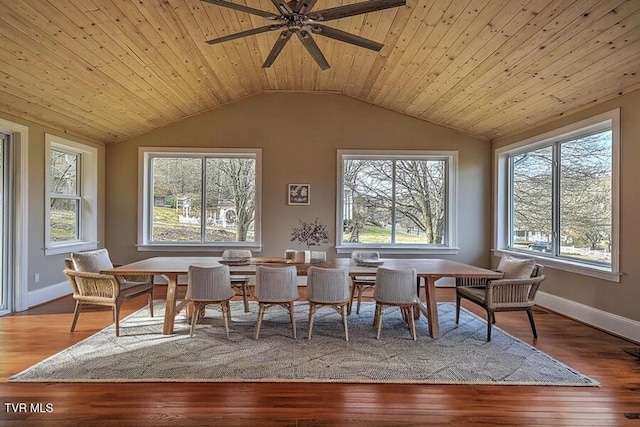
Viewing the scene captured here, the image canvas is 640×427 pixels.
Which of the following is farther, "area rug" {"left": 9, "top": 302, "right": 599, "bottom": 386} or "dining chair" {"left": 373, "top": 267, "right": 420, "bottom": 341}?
"dining chair" {"left": 373, "top": 267, "right": 420, "bottom": 341}

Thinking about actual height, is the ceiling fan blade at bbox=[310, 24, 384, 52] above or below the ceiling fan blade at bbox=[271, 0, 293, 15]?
below

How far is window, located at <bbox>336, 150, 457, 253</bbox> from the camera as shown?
20.7 ft

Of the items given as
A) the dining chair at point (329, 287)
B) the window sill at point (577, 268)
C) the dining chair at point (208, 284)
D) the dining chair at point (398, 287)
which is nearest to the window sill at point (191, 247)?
the dining chair at point (208, 284)

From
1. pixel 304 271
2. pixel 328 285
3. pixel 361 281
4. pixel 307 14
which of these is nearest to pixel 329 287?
pixel 328 285

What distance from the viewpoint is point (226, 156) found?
6.23m

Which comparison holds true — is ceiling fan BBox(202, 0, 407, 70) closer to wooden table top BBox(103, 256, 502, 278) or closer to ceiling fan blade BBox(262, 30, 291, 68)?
ceiling fan blade BBox(262, 30, 291, 68)

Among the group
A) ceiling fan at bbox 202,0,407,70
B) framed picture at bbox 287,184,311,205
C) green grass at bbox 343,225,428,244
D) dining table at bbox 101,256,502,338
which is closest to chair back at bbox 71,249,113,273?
dining table at bbox 101,256,502,338

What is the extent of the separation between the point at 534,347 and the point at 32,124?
6.14 metres

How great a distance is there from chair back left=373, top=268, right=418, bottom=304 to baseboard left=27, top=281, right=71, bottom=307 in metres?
4.38

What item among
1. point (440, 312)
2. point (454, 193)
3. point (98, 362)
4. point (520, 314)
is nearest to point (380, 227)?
point (454, 193)

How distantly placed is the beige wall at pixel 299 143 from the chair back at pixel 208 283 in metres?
2.69

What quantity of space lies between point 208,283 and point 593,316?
13.5 feet

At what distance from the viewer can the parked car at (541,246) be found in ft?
16.4

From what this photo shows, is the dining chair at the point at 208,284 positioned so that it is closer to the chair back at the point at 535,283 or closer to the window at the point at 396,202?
the chair back at the point at 535,283
